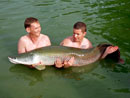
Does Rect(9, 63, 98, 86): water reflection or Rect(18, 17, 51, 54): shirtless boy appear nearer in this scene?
Rect(9, 63, 98, 86): water reflection

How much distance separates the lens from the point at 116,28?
22.6 ft

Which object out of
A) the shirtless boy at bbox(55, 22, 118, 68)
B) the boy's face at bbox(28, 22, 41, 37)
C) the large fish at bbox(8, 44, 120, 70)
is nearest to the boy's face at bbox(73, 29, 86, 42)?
the shirtless boy at bbox(55, 22, 118, 68)

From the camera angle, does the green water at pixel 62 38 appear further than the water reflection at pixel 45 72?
No

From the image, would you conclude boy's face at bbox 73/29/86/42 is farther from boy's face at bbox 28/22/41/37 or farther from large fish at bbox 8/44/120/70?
boy's face at bbox 28/22/41/37

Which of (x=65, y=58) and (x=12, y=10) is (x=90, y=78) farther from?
(x=12, y=10)

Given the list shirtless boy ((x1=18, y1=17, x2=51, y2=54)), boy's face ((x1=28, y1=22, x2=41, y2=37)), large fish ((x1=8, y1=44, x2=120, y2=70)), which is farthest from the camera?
shirtless boy ((x1=18, y1=17, x2=51, y2=54))

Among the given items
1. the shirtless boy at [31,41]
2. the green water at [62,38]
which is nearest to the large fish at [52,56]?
the green water at [62,38]

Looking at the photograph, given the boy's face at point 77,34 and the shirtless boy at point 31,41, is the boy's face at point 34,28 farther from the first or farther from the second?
the boy's face at point 77,34

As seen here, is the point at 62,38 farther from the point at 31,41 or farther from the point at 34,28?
the point at 34,28

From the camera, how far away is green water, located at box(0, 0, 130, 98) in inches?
156

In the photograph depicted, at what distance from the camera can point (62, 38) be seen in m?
6.40

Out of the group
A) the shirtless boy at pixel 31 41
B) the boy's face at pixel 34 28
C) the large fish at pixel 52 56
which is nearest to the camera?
the large fish at pixel 52 56

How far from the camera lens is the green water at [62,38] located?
3.97m

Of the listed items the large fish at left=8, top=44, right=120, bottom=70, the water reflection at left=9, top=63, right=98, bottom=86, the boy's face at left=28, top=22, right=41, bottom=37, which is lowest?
the water reflection at left=9, top=63, right=98, bottom=86
